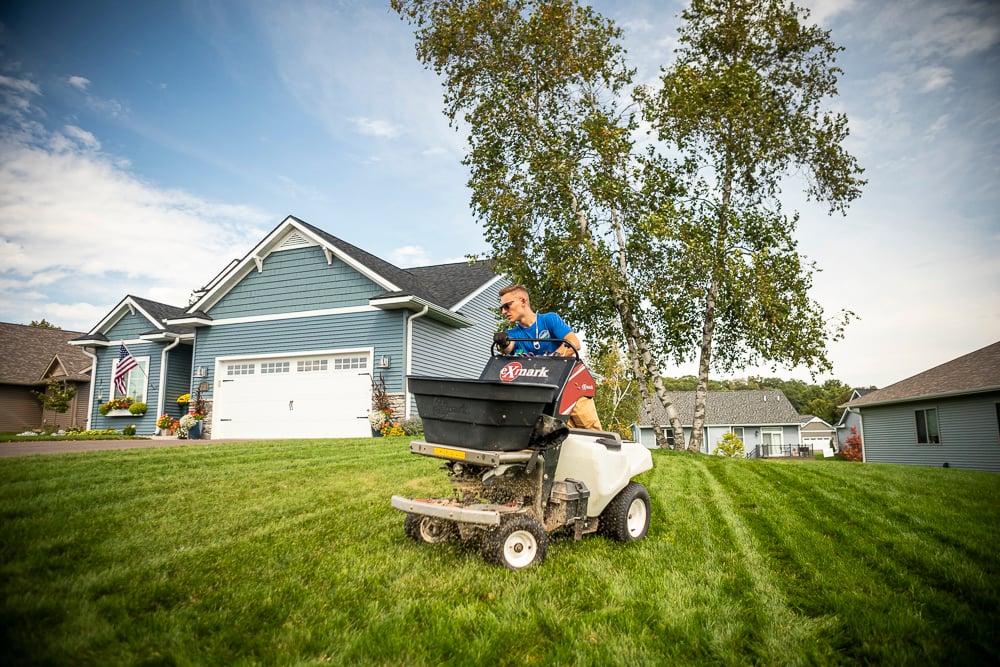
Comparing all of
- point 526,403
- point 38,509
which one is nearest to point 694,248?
point 526,403

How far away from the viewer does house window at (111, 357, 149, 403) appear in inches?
701

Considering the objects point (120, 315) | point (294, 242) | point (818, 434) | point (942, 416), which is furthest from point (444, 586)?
point (818, 434)

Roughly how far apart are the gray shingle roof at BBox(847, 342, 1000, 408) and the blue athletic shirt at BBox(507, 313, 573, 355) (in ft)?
65.4

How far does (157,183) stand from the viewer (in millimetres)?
5645

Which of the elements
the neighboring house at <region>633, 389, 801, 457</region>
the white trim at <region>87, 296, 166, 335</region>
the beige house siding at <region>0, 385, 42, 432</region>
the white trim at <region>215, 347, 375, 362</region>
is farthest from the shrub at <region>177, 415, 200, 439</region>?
the neighboring house at <region>633, 389, 801, 457</region>

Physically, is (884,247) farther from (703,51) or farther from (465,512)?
(703,51)

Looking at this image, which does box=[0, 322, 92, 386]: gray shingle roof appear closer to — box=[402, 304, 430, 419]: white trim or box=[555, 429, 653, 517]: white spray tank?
box=[402, 304, 430, 419]: white trim

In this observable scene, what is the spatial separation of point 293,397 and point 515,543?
12.6 m

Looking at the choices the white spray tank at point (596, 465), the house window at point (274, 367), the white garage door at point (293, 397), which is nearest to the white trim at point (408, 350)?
the white garage door at point (293, 397)

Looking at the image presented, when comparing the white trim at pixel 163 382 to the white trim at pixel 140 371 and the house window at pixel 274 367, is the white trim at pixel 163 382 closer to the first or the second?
the white trim at pixel 140 371

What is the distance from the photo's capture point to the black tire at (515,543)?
10.8 feet

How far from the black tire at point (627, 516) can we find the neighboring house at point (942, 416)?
1928 cm

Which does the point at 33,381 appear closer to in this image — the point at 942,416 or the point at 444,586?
the point at 444,586

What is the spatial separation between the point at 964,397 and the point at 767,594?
2222 centimetres
